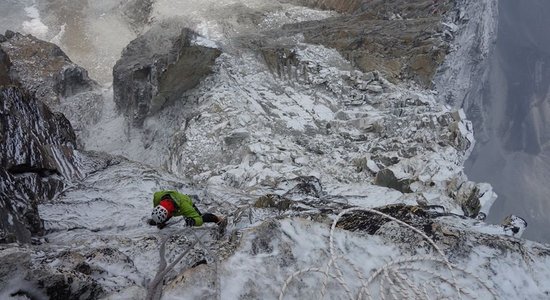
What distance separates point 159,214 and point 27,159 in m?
2.86

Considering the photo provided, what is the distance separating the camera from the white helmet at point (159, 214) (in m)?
5.11

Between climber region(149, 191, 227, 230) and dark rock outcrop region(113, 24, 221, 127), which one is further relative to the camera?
dark rock outcrop region(113, 24, 221, 127)

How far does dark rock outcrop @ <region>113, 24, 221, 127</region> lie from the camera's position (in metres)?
12.0

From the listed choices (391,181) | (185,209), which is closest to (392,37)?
(391,181)

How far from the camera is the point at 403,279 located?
354 centimetres

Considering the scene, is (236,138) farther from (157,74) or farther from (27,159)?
(27,159)

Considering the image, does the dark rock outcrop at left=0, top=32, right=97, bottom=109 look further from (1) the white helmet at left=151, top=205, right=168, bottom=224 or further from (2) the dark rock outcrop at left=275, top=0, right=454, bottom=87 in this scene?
(1) the white helmet at left=151, top=205, right=168, bottom=224

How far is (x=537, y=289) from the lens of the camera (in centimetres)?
358

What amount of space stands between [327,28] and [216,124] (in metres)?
6.02

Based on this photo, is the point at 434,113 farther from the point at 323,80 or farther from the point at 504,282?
the point at 504,282

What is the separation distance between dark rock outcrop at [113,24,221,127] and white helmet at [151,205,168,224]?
752 cm

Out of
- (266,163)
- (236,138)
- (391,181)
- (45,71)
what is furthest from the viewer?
(45,71)

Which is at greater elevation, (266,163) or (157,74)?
(157,74)

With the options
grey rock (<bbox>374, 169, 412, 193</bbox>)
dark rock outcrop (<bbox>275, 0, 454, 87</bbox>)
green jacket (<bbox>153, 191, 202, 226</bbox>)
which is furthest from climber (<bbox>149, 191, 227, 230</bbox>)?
dark rock outcrop (<bbox>275, 0, 454, 87</bbox>)
